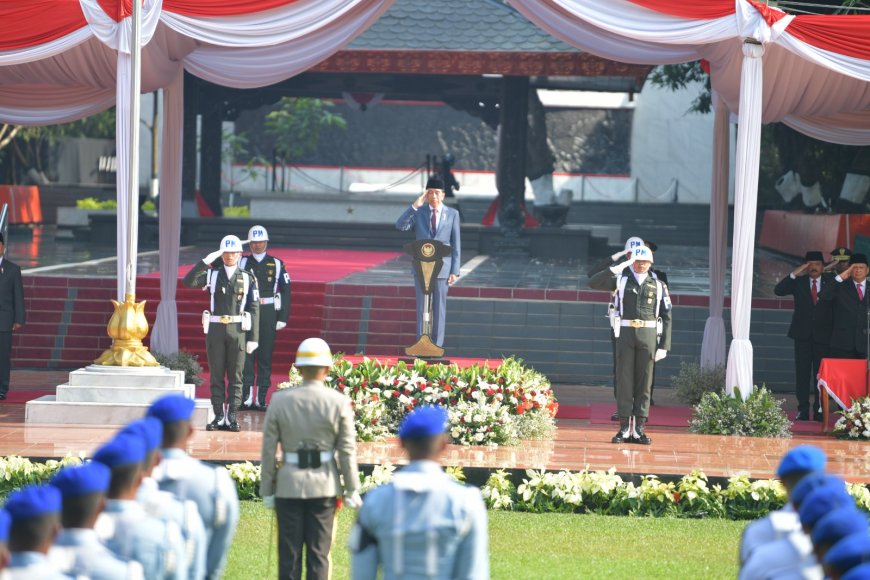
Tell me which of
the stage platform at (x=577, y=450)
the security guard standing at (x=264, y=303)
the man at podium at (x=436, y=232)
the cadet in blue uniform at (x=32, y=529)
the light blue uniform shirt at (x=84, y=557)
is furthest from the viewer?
the security guard standing at (x=264, y=303)

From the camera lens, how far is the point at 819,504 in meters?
4.88

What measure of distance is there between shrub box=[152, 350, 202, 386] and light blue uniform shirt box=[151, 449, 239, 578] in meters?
8.95

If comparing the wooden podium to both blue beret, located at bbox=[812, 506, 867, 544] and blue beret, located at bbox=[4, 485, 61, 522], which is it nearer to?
blue beret, located at bbox=[812, 506, 867, 544]

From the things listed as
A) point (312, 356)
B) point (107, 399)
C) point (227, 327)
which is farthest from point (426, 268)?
point (312, 356)

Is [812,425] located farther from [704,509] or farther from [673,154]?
[673,154]

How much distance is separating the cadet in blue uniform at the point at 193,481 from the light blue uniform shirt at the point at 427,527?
0.86 meters

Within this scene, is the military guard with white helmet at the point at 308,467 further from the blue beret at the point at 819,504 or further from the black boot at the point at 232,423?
the black boot at the point at 232,423

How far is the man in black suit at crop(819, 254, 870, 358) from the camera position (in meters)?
13.9

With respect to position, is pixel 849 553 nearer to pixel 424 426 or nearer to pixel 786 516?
pixel 786 516

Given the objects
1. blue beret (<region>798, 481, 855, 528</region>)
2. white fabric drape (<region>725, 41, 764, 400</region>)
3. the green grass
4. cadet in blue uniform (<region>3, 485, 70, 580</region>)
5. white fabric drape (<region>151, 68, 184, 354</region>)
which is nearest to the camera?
cadet in blue uniform (<region>3, 485, 70, 580</region>)

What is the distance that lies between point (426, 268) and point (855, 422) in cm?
456

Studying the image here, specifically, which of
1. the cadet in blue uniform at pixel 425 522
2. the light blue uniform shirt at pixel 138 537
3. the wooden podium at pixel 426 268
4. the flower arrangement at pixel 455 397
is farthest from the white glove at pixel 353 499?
the wooden podium at pixel 426 268

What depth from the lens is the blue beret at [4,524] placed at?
13.9 ft

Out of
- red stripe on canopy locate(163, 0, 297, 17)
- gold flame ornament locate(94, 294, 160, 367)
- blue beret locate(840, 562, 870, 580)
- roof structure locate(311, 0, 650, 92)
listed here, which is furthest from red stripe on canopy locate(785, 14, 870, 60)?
blue beret locate(840, 562, 870, 580)
